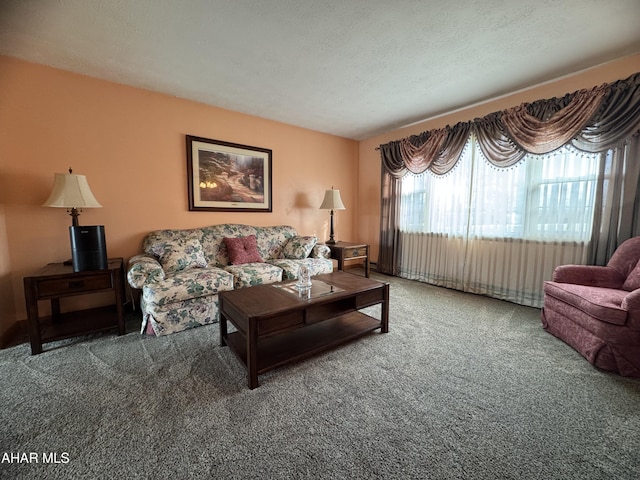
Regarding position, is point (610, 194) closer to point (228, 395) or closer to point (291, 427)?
point (291, 427)

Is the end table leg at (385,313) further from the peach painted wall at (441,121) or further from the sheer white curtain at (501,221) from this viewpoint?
the peach painted wall at (441,121)

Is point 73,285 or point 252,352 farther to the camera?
point 73,285

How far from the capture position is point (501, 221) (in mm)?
3020

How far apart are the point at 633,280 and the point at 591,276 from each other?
23 cm

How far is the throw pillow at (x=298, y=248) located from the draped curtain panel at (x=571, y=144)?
1843mm

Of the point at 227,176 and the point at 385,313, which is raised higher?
the point at 227,176

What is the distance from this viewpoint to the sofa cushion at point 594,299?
64.6 inches

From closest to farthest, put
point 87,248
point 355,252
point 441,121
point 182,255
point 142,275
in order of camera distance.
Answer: point 87,248 < point 142,275 < point 182,255 < point 441,121 < point 355,252

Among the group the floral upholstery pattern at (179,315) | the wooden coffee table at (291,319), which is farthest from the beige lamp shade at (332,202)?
the floral upholstery pattern at (179,315)

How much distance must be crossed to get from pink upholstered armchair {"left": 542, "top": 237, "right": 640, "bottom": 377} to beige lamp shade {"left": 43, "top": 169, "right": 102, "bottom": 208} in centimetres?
401

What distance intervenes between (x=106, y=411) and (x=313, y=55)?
9.38 feet

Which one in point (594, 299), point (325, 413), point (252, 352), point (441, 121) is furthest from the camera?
point (441, 121)

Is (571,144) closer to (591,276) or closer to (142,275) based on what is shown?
(591,276)

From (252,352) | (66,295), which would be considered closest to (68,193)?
(66,295)
